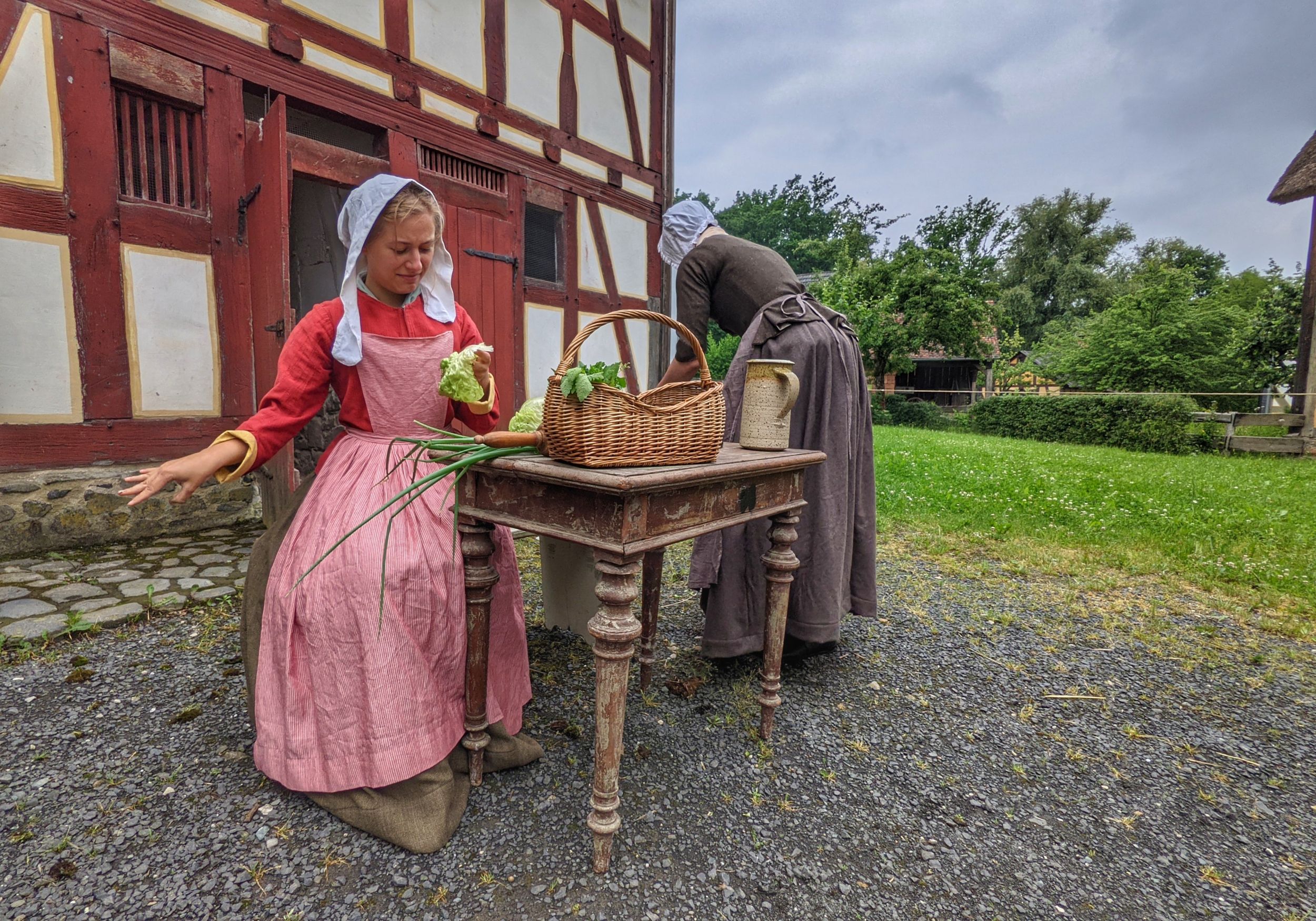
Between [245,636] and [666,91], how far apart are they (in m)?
7.22

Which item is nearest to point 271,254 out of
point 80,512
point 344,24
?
point 80,512

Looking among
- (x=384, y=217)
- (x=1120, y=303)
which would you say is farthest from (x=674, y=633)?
(x=1120, y=303)

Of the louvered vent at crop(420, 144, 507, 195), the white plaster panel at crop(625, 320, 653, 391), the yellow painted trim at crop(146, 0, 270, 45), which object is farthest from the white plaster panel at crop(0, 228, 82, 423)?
the white plaster panel at crop(625, 320, 653, 391)

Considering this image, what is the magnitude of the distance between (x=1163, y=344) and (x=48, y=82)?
78.6 ft

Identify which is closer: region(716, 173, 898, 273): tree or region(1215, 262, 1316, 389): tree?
region(1215, 262, 1316, 389): tree

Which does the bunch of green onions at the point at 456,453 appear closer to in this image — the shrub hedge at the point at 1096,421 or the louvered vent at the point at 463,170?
the louvered vent at the point at 463,170

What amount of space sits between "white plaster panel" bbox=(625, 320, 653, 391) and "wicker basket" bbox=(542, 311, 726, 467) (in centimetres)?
544

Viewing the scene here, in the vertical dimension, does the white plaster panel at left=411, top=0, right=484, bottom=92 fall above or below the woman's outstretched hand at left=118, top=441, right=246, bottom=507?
above

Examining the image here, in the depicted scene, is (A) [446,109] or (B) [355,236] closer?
(B) [355,236]

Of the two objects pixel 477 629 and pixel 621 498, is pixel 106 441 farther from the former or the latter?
pixel 621 498

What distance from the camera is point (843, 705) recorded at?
219cm

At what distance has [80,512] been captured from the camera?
11.4 feet

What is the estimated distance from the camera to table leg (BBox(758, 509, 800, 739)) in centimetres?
183

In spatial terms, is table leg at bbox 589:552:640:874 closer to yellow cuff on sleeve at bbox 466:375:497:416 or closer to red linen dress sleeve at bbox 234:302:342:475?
yellow cuff on sleeve at bbox 466:375:497:416
